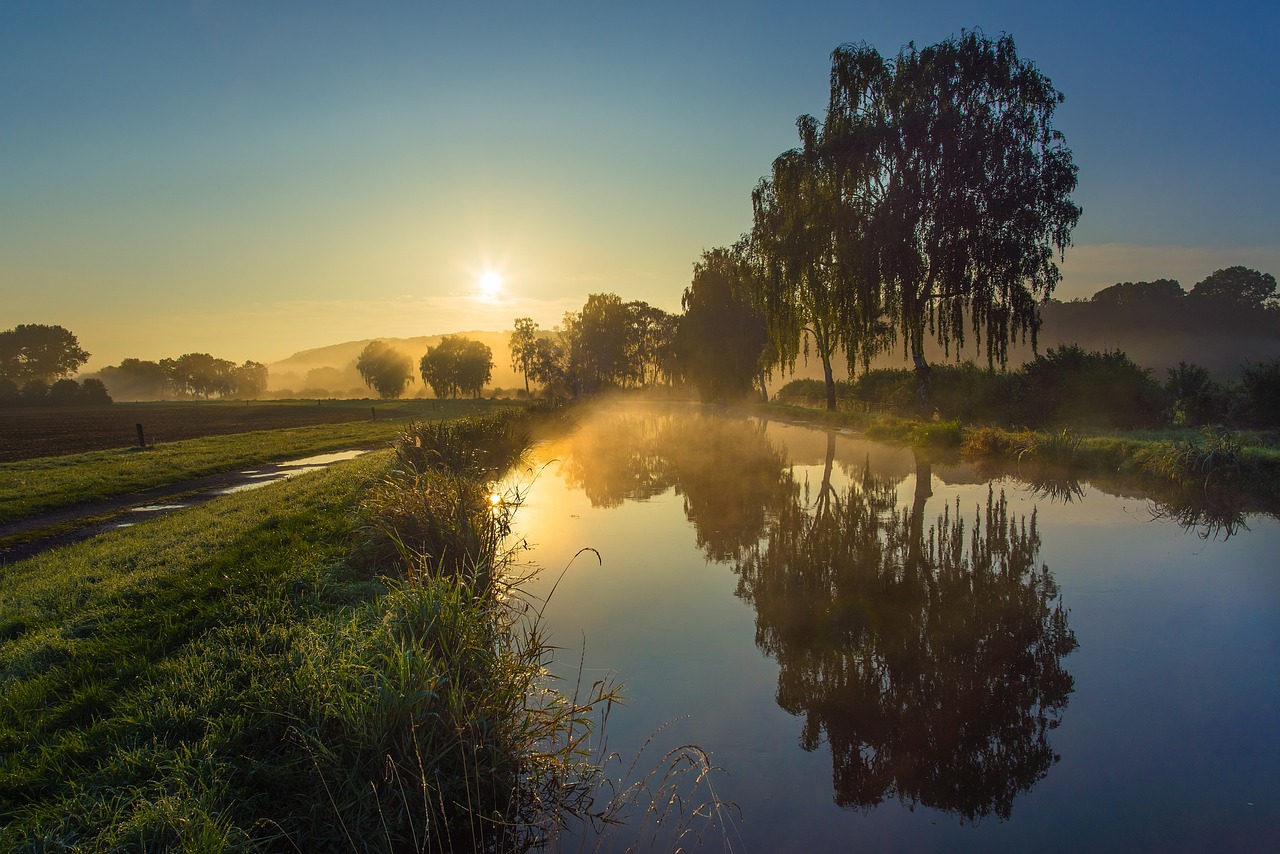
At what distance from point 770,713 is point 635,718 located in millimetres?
909

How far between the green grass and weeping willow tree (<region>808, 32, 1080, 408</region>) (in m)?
18.9

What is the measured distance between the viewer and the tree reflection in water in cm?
360

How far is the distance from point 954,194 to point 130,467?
2305 cm

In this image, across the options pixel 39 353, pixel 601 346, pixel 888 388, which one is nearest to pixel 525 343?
pixel 601 346

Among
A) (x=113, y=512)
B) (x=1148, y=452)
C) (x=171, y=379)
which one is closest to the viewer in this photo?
(x=113, y=512)

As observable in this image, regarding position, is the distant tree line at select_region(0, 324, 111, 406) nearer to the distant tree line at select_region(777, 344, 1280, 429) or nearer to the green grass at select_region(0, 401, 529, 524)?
the green grass at select_region(0, 401, 529, 524)

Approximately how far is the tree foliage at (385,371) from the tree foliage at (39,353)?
168ft

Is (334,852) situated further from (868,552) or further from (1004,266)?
(1004,266)

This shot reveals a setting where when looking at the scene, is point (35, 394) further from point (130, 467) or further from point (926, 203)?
point (926, 203)

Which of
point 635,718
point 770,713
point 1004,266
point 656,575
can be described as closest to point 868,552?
point 656,575

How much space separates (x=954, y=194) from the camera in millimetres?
17609

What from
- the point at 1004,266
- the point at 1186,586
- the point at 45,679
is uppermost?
the point at 1004,266

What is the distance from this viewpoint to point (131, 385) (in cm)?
13988

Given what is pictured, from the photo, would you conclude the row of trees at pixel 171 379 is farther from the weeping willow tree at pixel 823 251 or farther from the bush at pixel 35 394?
the weeping willow tree at pixel 823 251
